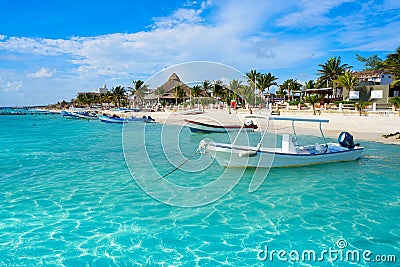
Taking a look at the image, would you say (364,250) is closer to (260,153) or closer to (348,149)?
(260,153)

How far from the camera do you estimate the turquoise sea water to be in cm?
731

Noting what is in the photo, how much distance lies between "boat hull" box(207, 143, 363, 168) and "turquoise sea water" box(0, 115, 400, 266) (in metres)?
0.48

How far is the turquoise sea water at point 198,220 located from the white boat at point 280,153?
1.94ft

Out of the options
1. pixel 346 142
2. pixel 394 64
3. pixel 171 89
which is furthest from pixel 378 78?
pixel 171 89

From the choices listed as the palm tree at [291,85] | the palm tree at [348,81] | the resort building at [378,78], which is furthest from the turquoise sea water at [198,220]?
the palm tree at [291,85]

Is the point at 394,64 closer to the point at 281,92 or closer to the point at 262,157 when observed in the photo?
the point at 281,92

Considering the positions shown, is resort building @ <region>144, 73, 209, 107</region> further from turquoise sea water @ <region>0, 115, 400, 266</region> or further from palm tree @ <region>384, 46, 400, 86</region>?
palm tree @ <region>384, 46, 400, 86</region>

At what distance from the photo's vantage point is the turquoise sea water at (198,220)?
731cm

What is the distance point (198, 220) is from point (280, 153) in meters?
6.56

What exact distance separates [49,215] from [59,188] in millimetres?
3241

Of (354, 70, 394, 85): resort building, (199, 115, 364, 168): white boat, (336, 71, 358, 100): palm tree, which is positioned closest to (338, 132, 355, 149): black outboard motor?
(199, 115, 364, 168): white boat

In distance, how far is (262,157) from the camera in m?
13.9

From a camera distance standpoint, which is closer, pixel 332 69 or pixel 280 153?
pixel 280 153

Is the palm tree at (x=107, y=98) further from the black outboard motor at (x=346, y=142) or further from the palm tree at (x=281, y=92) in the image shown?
the black outboard motor at (x=346, y=142)
